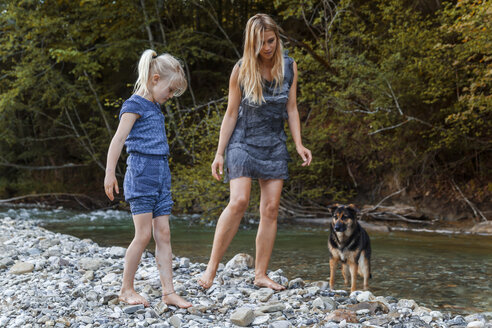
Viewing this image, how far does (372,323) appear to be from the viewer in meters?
3.67

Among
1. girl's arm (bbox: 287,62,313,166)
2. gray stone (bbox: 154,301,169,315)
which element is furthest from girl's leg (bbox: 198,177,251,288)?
gray stone (bbox: 154,301,169,315)

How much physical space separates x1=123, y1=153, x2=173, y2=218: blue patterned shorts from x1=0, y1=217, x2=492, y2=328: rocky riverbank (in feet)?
2.37

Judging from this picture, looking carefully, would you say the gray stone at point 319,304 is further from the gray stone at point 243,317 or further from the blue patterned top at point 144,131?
the blue patterned top at point 144,131

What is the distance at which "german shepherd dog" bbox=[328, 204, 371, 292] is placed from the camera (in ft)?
18.4

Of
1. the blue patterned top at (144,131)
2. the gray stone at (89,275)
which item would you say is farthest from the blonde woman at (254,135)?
the gray stone at (89,275)

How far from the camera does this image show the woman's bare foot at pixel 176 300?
391 cm

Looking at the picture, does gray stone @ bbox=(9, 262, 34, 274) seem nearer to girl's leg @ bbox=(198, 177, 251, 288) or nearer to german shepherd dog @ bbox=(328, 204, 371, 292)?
girl's leg @ bbox=(198, 177, 251, 288)

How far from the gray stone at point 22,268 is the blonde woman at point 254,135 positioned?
6.44 feet

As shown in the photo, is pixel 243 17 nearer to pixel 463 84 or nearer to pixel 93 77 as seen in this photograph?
pixel 93 77

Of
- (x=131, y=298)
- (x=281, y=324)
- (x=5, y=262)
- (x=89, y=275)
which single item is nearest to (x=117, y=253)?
(x=5, y=262)

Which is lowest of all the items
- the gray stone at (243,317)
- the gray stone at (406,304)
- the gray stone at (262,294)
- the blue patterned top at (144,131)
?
the gray stone at (406,304)

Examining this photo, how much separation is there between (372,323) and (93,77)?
15891 millimetres

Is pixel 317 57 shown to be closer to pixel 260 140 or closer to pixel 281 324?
pixel 260 140

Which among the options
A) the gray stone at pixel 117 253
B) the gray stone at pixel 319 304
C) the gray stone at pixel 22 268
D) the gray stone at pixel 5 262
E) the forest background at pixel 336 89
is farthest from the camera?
the forest background at pixel 336 89
